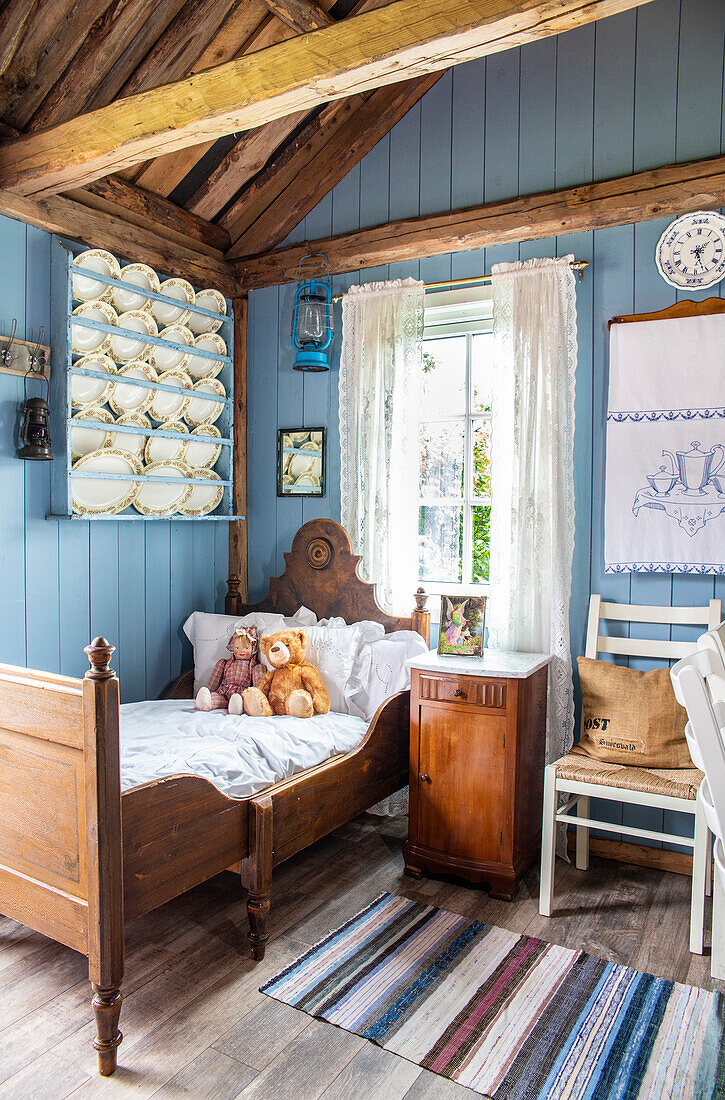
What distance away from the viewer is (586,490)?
3.07 meters

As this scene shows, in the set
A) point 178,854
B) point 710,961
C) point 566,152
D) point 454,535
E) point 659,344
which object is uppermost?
point 566,152

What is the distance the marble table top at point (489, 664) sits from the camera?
2676 mm

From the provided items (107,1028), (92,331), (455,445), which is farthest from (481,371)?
(107,1028)

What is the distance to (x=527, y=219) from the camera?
308cm

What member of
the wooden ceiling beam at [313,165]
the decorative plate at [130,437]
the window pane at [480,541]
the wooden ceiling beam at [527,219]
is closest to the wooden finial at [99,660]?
the decorative plate at [130,437]

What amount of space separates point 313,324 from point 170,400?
75 centimetres

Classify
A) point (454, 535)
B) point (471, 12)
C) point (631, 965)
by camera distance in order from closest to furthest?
1. point (471, 12)
2. point (631, 965)
3. point (454, 535)

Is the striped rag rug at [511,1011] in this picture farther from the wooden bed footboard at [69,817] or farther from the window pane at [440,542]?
the window pane at [440,542]

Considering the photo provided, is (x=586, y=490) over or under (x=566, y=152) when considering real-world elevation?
under

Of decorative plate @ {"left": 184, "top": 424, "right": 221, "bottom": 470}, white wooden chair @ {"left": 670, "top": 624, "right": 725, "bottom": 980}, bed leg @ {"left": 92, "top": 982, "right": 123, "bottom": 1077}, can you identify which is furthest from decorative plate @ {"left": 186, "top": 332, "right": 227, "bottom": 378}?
white wooden chair @ {"left": 670, "top": 624, "right": 725, "bottom": 980}

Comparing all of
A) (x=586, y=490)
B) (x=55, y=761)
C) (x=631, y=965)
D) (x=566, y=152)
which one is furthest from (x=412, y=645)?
(x=566, y=152)

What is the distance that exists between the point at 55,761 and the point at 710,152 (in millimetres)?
2999

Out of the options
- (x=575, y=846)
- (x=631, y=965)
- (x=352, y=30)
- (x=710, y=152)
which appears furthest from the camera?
(x=575, y=846)

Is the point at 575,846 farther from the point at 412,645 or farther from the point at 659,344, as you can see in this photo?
the point at 659,344
